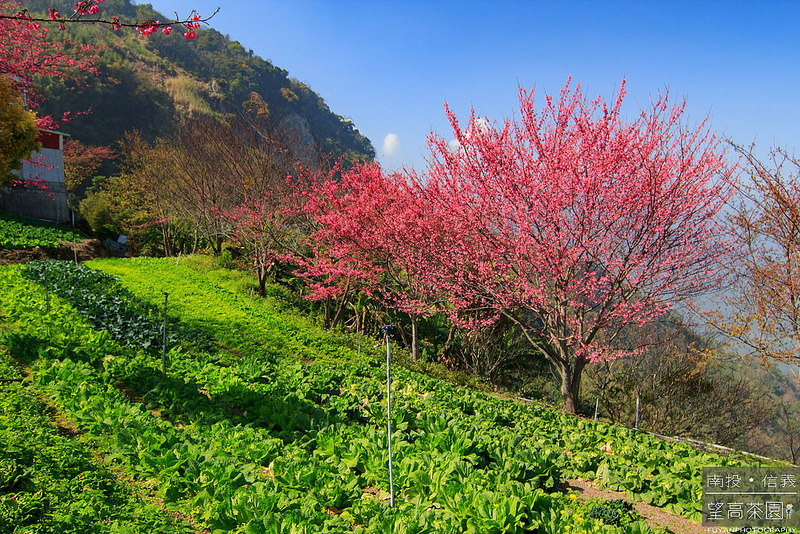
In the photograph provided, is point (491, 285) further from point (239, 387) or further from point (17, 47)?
point (17, 47)

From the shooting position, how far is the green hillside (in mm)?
45938

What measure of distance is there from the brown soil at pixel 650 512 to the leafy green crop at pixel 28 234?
21.5m

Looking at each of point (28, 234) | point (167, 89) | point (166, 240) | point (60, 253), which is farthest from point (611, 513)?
point (167, 89)

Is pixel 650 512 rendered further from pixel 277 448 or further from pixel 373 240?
pixel 373 240

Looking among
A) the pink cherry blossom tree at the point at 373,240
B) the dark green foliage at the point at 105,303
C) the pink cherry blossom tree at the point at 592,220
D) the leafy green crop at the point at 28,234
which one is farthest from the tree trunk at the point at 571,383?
the leafy green crop at the point at 28,234

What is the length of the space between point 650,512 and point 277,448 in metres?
4.18

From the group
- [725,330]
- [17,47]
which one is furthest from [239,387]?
[725,330]

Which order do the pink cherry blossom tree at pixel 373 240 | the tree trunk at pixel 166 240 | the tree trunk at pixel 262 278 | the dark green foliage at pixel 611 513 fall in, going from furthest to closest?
the tree trunk at pixel 166 240 → the tree trunk at pixel 262 278 → the pink cherry blossom tree at pixel 373 240 → the dark green foliage at pixel 611 513

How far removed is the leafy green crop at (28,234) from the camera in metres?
17.9

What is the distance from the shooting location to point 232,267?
21984mm

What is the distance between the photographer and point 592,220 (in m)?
9.24

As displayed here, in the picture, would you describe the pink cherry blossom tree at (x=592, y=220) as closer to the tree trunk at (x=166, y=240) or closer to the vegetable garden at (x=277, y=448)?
the vegetable garden at (x=277, y=448)

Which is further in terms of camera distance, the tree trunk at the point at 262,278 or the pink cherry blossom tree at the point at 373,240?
the tree trunk at the point at 262,278

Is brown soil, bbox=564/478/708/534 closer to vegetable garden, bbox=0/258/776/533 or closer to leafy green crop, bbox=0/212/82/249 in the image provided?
vegetable garden, bbox=0/258/776/533
